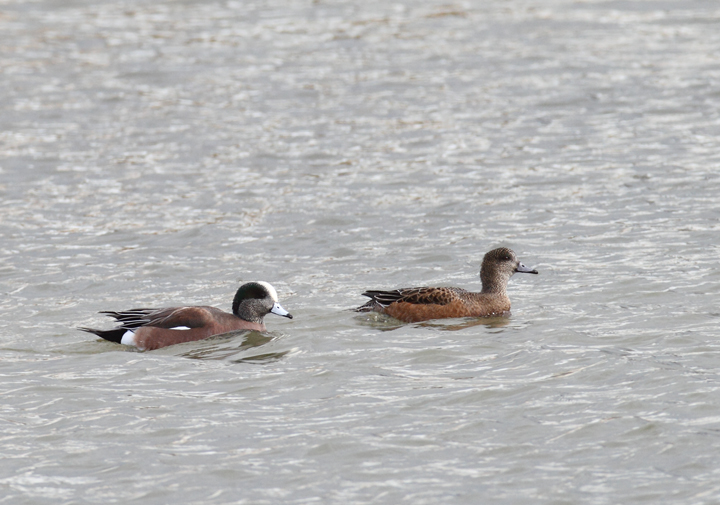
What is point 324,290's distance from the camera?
12.7 meters

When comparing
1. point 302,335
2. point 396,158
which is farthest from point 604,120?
point 302,335

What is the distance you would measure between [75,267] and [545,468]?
7797 millimetres

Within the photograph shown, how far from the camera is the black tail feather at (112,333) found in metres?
11.0

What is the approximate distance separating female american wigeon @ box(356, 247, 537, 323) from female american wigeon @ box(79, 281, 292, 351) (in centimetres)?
103

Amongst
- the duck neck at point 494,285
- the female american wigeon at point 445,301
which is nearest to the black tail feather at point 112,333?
the female american wigeon at point 445,301

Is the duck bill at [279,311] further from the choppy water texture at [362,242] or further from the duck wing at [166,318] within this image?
the duck wing at [166,318]

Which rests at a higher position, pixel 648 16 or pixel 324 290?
pixel 648 16

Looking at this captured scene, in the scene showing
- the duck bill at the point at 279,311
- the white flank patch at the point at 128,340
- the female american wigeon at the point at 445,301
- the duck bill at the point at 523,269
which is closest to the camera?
the white flank patch at the point at 128,340

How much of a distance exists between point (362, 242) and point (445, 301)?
2995mm

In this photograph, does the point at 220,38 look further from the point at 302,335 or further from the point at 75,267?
the point at 302,335

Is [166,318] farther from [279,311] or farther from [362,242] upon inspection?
[362,242]

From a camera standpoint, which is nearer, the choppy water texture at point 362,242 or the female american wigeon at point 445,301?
the choppy water texture at point 362,242

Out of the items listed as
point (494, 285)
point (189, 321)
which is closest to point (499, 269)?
point (494, 285)

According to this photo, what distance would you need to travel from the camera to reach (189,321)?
1112 cm
